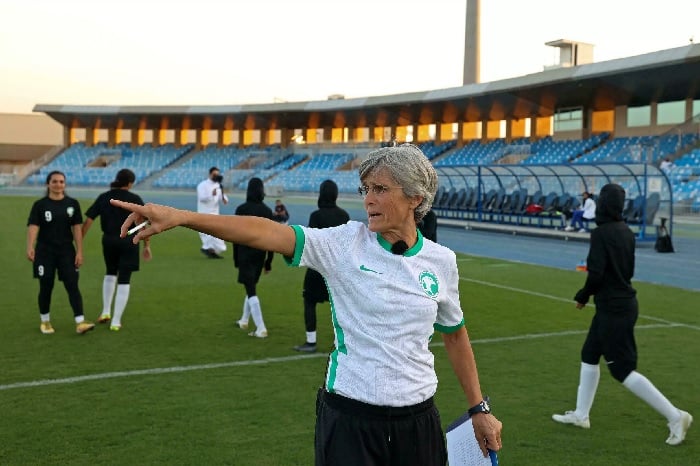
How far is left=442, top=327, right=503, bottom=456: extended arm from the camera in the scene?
3045mm

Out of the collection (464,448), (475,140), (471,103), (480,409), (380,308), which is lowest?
(464,448)

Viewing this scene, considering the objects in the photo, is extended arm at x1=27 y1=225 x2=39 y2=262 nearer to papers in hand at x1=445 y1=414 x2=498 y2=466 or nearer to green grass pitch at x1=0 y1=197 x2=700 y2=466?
green grass pitch at x1=0 y1=197 x2=700 y2=466

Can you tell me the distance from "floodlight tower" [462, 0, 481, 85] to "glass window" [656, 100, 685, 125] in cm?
2543

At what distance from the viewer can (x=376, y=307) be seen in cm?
278

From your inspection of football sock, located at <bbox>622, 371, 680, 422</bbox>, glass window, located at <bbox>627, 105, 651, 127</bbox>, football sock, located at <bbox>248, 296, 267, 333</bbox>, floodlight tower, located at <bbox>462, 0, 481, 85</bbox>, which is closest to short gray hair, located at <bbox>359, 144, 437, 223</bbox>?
football sock, located at <bbox>622, 371, 680, 422</bbox>

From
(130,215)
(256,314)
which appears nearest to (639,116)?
(256,314)

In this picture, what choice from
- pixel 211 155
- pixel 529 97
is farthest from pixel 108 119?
pixel 529 97

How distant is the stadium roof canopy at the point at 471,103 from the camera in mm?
39156

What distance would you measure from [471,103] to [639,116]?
466 inches

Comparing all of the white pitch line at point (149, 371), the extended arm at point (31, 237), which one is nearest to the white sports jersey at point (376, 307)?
the white pitch line at point (149, 371)

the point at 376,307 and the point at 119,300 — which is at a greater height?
the point at 376,307

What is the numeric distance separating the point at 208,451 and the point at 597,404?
3.43 m

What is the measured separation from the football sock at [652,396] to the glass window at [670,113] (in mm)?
42954

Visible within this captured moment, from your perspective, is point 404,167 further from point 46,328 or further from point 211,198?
point 211,198
